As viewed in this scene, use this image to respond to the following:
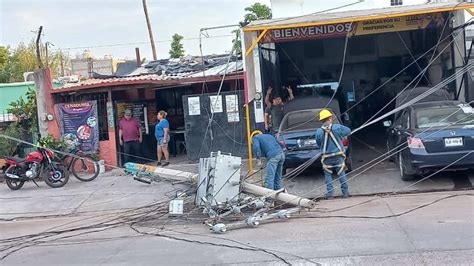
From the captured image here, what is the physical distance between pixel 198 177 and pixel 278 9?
19.3 meters

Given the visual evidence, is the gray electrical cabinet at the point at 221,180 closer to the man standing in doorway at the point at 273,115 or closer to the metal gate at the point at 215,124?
the man standing in doorway at the point at 273,115

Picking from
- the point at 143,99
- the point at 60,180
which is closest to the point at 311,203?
the point at 60,180

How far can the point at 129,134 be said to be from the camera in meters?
17.9

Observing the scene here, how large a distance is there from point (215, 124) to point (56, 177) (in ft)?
15.9

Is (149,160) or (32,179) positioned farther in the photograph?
(149,160)

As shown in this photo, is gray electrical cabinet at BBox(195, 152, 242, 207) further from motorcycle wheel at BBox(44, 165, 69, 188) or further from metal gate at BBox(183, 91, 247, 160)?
metal gate at BBox(183, 91, 247, 160)

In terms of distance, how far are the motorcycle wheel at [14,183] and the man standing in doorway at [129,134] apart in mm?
3334

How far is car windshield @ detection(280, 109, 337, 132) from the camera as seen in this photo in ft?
47.8

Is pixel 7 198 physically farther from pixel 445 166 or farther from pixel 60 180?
pixel 445 166

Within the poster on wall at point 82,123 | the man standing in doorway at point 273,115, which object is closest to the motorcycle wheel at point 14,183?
the poster on wall at point 82,123

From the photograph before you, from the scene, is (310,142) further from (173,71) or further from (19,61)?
(19,61)

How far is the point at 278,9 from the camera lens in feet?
97.0

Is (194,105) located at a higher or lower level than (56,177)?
higher

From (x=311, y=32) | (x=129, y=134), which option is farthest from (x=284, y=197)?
(x=311, y=32)
